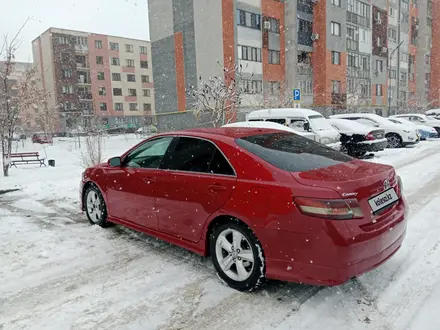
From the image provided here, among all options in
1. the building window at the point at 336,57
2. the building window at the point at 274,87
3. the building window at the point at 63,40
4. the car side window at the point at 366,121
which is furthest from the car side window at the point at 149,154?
the building window at the point at 63,40

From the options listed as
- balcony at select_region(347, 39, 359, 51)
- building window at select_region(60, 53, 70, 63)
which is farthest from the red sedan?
building window at select_region(60, 53, 70, 63)

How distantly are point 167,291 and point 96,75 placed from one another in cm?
6631

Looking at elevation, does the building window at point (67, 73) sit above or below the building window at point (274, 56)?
above

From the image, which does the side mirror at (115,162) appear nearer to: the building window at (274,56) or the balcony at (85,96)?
the building window at (274,56)

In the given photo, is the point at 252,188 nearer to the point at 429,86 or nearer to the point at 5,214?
the point at 5,214

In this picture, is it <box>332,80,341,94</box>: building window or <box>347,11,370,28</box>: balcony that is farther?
<box>347,11,370,28</box>: balcony

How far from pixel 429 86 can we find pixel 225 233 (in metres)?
65.8

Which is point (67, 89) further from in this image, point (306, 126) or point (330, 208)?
point (330, 208)

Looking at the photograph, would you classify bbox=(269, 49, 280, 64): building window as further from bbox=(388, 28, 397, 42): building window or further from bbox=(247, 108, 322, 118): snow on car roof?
bbox=(388, 28, 397, 42): building window

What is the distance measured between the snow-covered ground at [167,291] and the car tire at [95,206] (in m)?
0.19

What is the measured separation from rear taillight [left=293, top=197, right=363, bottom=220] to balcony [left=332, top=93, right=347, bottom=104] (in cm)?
3529

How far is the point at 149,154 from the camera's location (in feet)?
14.5

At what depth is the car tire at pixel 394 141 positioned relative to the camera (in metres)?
15.2

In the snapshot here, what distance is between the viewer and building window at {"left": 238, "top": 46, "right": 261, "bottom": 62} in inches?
1161
